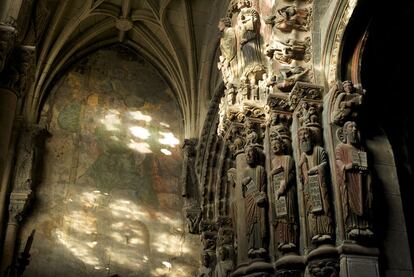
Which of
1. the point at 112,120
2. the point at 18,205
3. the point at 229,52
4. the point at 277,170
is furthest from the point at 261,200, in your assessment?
the point at 112,120

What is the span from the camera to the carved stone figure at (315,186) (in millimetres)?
7180

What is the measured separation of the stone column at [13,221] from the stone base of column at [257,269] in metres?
6.50

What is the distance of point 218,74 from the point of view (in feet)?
46.2

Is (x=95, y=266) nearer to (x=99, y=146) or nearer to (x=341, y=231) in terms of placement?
(x=99, y=146)

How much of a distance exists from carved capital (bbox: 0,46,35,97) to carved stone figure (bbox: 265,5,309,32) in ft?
12.5

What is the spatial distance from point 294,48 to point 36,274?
7.91 m

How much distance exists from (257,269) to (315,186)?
141 centimetres

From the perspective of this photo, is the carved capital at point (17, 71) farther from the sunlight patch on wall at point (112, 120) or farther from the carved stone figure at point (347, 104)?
the sunlight patch on wall at point (112, 120)

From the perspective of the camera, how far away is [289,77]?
8.53 m

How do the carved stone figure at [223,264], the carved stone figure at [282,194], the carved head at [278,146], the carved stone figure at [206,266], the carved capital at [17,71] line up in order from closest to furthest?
the carved stone figure at [282,194]
the carved head at [278,146]
the carved capital at [17,71]
the carved stone figure at [223,264]
the carved stone figure at [206,266]

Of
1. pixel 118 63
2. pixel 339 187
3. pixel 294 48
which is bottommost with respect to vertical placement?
pixel 339 187

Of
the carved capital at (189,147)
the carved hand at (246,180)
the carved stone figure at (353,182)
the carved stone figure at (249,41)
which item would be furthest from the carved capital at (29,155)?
the carved stone figure at (353,182)

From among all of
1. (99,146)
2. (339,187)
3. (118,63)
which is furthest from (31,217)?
(339,187)

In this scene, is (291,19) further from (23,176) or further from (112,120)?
(23,176)
